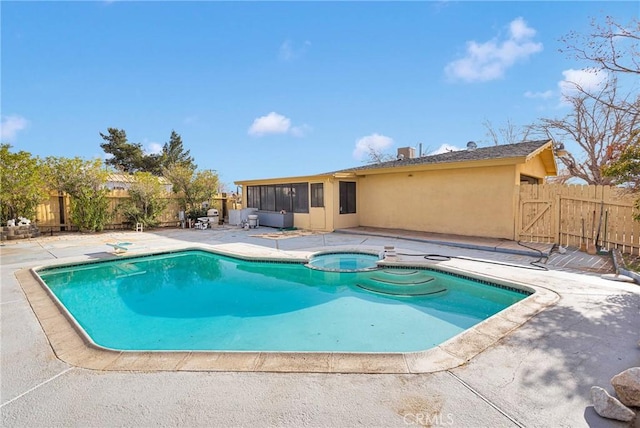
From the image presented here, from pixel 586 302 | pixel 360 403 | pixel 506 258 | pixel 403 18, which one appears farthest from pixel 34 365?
pixel 403 18

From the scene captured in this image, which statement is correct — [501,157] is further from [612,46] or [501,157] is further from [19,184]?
[19,184]

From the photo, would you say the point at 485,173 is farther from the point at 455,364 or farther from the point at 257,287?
the point at 455,364

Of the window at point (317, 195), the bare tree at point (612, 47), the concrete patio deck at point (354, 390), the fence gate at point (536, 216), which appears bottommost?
the concrete patio deck at point (354, 390)

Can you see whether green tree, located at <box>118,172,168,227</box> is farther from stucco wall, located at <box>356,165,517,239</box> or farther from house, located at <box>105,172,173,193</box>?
stucco wall, located at <box>356,165,517,239</box>

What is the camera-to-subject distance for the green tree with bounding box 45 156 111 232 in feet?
45.5

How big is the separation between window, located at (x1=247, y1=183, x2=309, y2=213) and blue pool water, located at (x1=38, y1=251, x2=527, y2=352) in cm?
700

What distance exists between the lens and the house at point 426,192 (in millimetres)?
10953

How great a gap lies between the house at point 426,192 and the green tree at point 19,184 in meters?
9.28

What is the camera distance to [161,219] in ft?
57.5

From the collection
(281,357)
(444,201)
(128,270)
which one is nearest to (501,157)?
(444,201)

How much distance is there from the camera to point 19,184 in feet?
40.3

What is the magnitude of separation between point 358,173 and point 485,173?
17.9ft

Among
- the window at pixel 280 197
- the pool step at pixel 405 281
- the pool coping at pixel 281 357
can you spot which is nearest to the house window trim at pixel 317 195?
the window at pixel 280 197

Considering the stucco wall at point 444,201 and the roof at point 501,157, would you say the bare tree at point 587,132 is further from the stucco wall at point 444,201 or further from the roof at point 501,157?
the stucco wall at point 444,201
